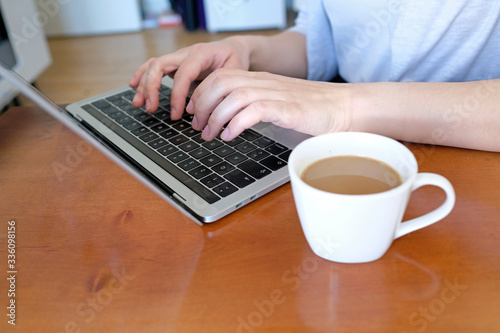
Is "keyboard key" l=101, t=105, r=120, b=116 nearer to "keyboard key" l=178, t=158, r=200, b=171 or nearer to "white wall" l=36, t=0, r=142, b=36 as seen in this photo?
"keyboard key" l=178, t=158, r=200, b=171

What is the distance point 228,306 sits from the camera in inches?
14.0

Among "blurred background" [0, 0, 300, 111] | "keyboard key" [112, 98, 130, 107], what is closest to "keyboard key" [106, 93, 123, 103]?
"keyboard key" [112, 98, 130, 107]

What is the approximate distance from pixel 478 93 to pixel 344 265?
291 millimetres

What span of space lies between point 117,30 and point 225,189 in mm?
2744

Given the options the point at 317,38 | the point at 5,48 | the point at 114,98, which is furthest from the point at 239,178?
the point at 5,48

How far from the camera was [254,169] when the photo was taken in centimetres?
51

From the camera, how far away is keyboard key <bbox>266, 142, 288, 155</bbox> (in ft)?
1.77

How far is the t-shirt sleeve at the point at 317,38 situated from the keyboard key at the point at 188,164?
454 millimetres

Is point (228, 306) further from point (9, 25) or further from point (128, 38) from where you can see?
point (128, 38)

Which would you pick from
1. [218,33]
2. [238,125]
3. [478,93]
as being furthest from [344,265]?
[218,33]

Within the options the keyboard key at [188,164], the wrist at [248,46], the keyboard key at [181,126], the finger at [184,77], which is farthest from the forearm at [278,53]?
the keyboard key at [188,164]

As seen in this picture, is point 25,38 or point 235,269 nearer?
point 235,269

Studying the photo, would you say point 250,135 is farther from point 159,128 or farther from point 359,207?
A: point 359,207

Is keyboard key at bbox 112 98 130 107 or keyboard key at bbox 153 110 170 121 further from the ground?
keyboard key at bbox 153 110 170 121
